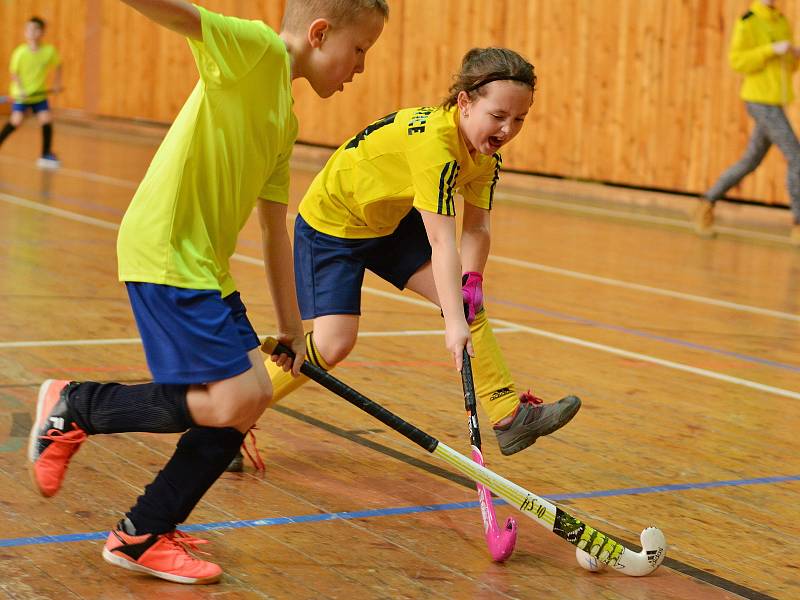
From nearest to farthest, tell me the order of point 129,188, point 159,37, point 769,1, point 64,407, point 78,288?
1. point 64,407
2. point 78,288
3. point 769,1
4. point 129,188
5. point 159,37

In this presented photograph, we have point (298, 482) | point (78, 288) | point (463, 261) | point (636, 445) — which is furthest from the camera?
point (78, 288)

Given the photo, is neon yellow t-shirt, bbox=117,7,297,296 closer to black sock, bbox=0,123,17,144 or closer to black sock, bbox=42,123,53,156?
black sock, bbox=42,123,53,156

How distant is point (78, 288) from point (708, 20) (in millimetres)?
6428

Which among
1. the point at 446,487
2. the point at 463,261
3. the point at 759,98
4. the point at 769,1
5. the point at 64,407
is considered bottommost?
the point at 446,487

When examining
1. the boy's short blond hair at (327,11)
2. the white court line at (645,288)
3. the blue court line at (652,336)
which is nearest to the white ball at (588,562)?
the boy's short blond hair at (327,11)

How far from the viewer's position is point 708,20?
10.5m

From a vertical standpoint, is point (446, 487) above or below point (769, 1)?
below

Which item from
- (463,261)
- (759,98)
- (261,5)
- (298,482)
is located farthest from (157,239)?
(261,5)

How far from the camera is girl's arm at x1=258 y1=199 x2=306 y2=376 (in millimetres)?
2732

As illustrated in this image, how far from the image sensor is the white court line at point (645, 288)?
6301mm

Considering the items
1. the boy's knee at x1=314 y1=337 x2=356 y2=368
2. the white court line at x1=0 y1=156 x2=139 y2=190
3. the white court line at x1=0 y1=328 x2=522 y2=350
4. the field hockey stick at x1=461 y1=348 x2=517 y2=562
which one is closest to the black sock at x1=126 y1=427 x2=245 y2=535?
the field hockey stick at x1=461 y1=348 x2=517 y2=562

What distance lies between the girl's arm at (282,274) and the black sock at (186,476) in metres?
0.32

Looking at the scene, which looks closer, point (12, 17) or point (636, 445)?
point (636, 445)

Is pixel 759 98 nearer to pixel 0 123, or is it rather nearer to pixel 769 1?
pixel 769 1
